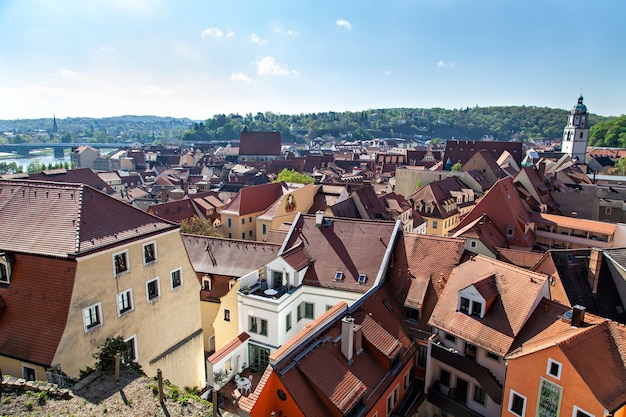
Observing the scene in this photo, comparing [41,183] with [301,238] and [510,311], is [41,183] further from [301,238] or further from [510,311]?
[510,311]

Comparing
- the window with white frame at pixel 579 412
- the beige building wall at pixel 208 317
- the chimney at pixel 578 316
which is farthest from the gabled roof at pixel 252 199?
the window with white frame at pixel 579 412

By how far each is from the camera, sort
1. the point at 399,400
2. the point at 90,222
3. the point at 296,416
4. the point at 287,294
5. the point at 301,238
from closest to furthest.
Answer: the point at 296,416
the point at 90,222
the point at 399,400
the point at 287,294
the point at 301,238

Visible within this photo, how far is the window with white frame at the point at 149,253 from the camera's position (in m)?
20.0

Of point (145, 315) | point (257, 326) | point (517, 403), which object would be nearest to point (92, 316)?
point (145, 315)

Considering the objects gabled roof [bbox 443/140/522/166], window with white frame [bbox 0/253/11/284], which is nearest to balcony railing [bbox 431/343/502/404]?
window with white frame [bbox 0/253/11/284]

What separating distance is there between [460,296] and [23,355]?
19.5m

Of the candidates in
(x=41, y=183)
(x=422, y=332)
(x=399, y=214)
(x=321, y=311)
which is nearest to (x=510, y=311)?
(x=422, y=332)

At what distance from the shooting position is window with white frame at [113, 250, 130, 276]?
18.3 m

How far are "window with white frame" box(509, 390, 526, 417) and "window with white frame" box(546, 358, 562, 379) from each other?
186cm

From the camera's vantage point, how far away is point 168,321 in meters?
21.6

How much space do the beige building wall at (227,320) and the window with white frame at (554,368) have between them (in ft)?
55.9

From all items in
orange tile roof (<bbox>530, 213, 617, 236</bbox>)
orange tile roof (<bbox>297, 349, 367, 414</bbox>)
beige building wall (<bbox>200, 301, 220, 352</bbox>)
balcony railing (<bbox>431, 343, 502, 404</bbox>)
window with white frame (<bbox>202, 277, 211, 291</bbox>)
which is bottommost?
beige building wall (<bbox>200, 301, 220, 352</bbox>)

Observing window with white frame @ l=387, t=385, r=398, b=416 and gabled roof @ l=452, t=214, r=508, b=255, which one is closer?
window with white frame @ l=387, t=385, r=398, b=416

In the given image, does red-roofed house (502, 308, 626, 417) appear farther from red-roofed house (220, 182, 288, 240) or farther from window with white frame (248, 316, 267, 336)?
red-roofed house (220, 182, 288, 240)
